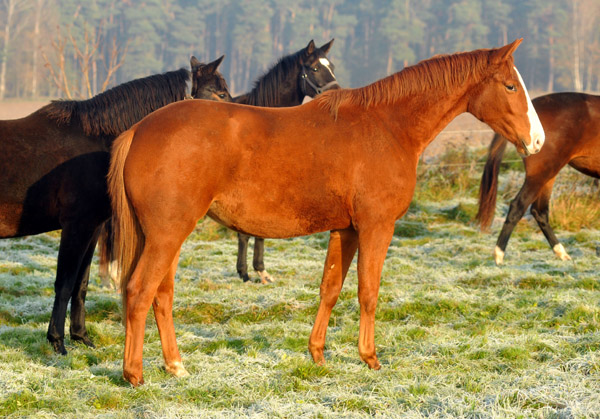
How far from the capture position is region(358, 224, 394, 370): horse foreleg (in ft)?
12.8

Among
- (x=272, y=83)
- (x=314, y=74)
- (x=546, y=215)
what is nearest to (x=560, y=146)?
(x=546, y=215)

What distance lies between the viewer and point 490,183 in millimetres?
7984

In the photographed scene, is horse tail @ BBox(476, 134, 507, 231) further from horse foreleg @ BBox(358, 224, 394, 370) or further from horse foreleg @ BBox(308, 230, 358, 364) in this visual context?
horse foreleg @ BBox(358, 224, 394, 370)

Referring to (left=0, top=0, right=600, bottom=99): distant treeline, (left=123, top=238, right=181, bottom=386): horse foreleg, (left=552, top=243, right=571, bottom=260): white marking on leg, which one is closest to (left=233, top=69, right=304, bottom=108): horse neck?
(left=552, top=243, right=571, bottom=260): white marking on leg

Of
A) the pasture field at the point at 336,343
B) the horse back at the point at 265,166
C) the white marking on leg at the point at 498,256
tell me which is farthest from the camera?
the white marking on leg at the point at 498,256

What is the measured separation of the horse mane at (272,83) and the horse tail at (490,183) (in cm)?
274

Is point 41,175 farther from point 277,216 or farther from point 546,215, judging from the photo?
point 546,215

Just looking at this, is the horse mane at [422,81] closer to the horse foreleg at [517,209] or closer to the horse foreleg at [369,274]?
the horse foreleg at [369,274]

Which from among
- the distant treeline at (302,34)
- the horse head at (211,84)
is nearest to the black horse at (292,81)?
the horse head at (211,84)

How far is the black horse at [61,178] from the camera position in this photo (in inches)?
170

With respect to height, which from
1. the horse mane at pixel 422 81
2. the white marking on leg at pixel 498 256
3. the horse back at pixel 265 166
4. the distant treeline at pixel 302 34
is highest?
the distant treeline at pixel 302 34

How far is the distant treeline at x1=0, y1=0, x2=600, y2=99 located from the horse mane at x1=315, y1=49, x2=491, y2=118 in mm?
54607

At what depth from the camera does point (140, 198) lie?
11.8 ft

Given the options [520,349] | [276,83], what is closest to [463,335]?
[520,349]
